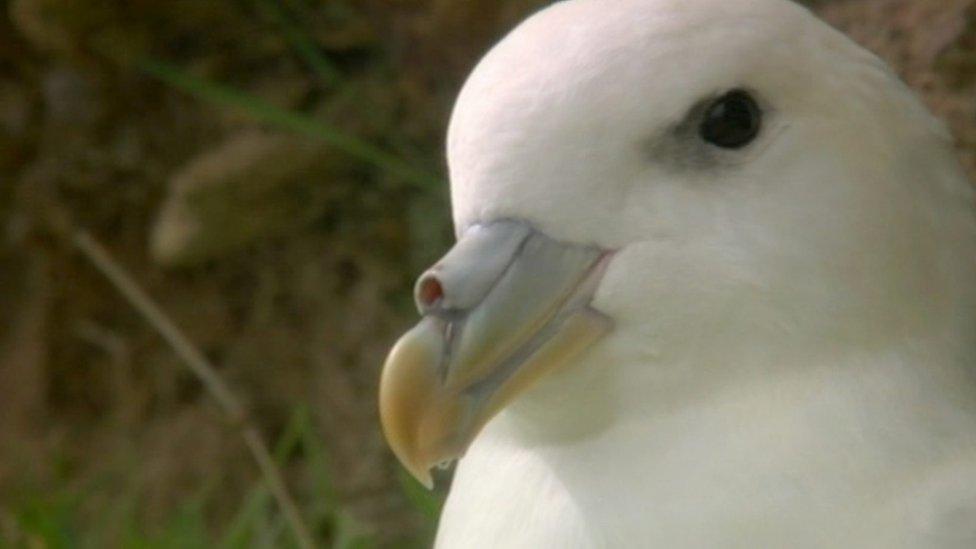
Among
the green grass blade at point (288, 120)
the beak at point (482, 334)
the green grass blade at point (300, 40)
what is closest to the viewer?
the beak at point (482, 334)

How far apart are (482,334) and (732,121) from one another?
278 mm

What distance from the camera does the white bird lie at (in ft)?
5.51

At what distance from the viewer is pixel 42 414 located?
360 centimetres

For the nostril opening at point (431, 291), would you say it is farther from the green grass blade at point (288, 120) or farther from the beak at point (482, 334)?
the green grass blade at point (288, 120)

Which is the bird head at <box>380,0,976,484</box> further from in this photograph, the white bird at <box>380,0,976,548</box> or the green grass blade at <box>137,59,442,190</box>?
the green grass blade at <box>137,59,442,190</box>

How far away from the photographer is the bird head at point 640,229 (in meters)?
1.67

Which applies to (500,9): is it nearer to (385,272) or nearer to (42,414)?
(385,272)

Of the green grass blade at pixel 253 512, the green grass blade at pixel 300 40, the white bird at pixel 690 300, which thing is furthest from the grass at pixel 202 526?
the white bird at pixel 690 300

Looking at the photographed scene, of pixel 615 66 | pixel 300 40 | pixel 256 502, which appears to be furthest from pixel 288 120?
pixel 615 66

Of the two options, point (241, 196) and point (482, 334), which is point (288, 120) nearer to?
point (241, 196)

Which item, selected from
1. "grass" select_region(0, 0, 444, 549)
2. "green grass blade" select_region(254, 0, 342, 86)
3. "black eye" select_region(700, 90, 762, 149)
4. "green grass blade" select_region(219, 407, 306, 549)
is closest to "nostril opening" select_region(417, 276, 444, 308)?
"black eye" select_region(700, 90, 762, 149)

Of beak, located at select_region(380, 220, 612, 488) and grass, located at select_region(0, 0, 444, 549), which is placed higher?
beak, located at select_region(380, 220, 612, 488)

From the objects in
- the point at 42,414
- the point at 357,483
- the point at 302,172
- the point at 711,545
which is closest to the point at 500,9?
the point at 302,172

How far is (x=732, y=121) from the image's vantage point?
1.72m
